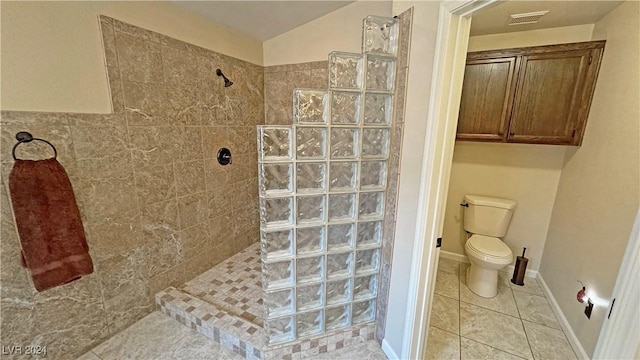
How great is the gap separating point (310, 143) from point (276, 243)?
1.87 feet

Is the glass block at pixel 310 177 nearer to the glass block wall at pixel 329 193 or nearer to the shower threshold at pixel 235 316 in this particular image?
the glass block wall at pixel 329 193

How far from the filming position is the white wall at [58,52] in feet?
3.78

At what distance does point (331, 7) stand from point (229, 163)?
5.24 ft

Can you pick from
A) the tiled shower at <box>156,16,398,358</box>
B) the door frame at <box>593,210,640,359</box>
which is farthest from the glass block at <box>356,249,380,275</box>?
the door frame at <box>593,210,640,359</box>

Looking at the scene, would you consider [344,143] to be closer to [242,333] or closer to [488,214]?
[242,333]

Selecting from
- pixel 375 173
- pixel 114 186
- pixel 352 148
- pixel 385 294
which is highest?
pixel 352 148

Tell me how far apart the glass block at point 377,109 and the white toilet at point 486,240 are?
5.11 feet

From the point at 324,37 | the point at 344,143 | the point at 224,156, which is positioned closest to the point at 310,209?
the point at 344,143

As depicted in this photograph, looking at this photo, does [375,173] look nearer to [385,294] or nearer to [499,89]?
[385,294]

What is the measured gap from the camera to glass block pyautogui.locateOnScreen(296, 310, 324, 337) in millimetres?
1519

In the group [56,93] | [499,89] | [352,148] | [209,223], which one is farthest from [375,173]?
[56,93]

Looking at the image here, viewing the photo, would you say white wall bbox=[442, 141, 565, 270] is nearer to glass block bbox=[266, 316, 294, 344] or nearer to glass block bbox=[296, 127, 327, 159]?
glass block bbox=[296, 127, 327, 159]

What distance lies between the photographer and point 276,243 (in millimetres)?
1372

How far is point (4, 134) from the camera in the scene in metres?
1.17
